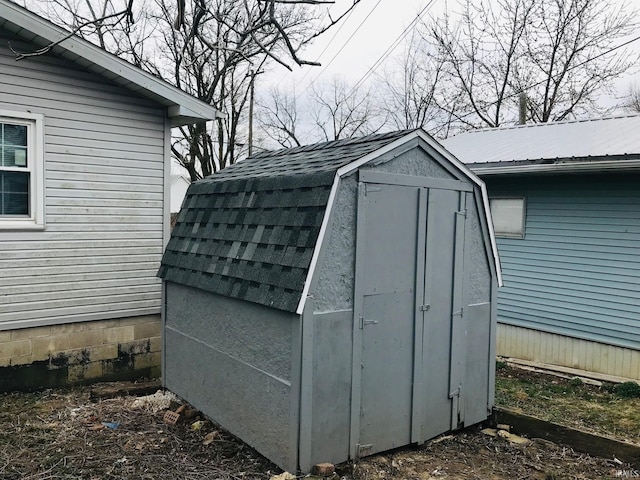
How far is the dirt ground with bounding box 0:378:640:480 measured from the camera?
3.99 m

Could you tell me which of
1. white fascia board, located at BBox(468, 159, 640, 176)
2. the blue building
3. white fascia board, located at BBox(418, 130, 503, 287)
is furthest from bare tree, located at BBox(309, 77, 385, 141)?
white fascia board, located at BBox(418, 130, 503, 287)

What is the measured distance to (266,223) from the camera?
4.21 metres

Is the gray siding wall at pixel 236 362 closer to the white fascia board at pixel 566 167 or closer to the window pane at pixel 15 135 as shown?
the window pane at pixel 15 135

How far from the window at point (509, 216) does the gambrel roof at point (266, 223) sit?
3.99 m

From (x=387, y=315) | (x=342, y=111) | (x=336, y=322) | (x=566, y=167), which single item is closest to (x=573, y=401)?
(x=566, y=167)

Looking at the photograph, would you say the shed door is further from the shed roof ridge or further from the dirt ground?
the shed roof ridge

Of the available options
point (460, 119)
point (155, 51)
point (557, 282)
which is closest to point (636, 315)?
point (557, 282)

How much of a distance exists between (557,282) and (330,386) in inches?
227

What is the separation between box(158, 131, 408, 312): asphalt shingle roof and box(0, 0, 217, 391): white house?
1395 millimetres

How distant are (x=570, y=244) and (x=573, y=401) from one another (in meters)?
2.60

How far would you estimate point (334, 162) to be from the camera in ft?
13.6

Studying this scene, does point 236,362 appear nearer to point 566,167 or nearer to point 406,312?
point 406,312

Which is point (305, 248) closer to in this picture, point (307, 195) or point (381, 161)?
point (307, 195)

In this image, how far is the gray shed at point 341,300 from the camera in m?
3.76
